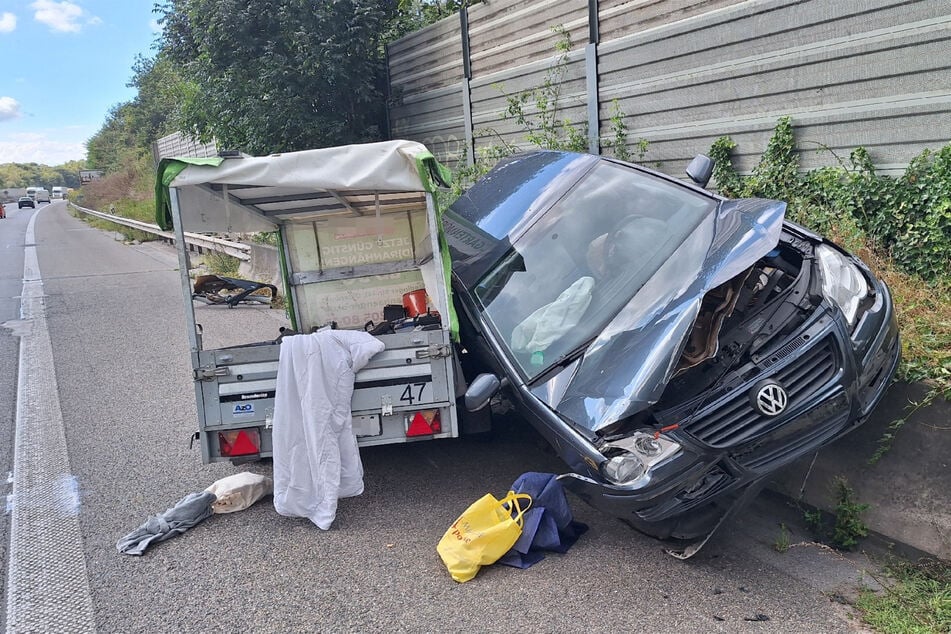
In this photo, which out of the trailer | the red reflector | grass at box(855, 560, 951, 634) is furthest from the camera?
the red reflector

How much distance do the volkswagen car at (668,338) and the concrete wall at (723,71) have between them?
6.54 feet

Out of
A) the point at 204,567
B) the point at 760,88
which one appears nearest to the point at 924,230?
the point at 760,88

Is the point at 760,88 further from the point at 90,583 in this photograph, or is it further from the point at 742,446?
the point at 90,583

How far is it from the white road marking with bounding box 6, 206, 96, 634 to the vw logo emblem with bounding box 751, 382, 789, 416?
10.1 ft

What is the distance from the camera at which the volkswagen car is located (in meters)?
3.20

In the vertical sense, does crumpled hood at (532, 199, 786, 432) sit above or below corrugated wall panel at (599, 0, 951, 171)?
below

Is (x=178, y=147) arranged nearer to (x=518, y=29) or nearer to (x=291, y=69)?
(x=291, y=69)

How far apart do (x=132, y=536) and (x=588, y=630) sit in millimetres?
2565

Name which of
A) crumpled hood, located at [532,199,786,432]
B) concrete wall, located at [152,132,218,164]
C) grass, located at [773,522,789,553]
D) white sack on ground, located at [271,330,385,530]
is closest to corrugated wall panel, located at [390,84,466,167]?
white sack on ground, located at [271,330,385,530]

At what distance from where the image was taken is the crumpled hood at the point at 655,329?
129 inches

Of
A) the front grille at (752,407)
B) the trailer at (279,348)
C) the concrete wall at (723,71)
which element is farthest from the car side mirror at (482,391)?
the concrete wall at (723,71)

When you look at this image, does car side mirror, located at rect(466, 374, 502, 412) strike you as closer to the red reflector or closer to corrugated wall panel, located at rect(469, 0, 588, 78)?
the red reflector

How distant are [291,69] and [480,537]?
943cm

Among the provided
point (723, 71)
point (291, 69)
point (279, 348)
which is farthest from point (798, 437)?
point (291, 69)
